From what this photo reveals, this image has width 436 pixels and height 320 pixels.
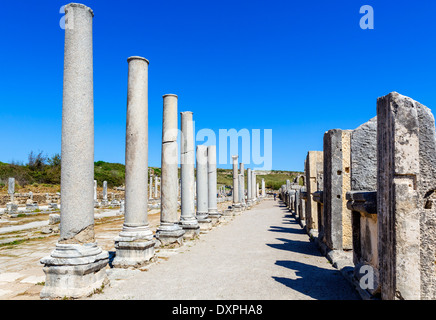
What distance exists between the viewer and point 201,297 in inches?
175

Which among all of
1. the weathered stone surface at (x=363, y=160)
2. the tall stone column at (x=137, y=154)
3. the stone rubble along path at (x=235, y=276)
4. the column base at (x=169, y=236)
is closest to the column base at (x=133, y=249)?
the tall stone column at (x=137, y=154)

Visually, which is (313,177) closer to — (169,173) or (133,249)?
(169,173)

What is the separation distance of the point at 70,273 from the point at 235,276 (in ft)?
8.71

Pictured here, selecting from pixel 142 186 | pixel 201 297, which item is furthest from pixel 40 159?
pixel 201 297

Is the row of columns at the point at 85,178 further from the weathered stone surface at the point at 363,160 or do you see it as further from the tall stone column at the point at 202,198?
the tall stone column at the point at 202,198

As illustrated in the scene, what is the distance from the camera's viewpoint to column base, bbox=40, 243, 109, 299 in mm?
4500

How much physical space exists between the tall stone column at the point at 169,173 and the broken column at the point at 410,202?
649 centimetres

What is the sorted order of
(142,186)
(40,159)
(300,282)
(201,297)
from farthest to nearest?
1. (40,159)
2. (142,186)
3. (300,282)
4. (201,297)

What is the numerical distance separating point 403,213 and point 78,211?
14.4 feet

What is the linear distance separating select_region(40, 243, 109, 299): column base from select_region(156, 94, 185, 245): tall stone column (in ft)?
13.6

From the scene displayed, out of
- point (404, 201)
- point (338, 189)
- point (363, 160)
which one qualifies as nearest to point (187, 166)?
point (338, 189)

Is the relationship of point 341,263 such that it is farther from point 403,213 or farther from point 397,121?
point 397,121

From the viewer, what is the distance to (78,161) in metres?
4.99

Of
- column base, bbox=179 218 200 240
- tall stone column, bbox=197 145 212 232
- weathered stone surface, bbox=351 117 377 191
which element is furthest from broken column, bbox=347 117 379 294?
tall stone column, bbox=197 145 212 232
